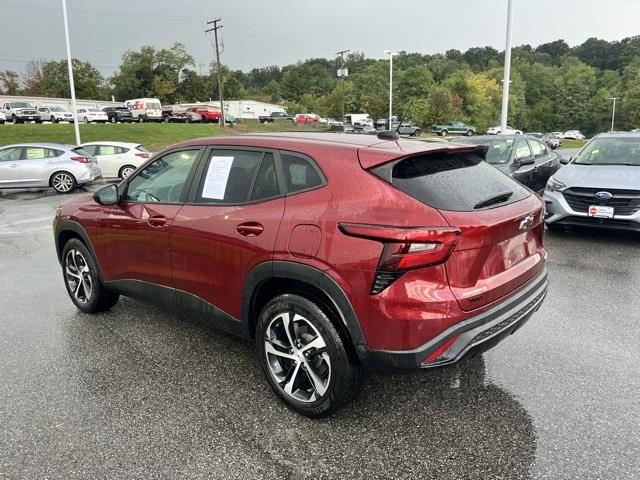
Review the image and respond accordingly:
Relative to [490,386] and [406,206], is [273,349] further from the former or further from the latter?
[490,386]

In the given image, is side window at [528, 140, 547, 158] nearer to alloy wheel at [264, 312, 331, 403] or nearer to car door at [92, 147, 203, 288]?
car door at [92, 147, 203, 288]

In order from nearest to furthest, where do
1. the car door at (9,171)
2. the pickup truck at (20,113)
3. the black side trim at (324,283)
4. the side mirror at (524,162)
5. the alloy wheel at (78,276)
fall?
the black side trim at (324,283) → the alloy wheel at (78,276) → the side mirror at (524,162) → the car door at (9,171) → the pickup truck at (20,113)

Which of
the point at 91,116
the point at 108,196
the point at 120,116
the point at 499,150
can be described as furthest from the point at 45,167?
the point at 120,116

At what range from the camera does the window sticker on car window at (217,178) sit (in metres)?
3.36

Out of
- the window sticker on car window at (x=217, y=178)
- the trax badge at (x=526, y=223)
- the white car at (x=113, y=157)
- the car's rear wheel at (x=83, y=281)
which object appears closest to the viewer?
the trax badge at (x=526, y=223)

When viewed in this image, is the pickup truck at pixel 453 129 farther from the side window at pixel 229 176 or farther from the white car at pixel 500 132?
the side window at pixel 229 176

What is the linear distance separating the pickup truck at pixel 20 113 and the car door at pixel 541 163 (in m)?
45.5

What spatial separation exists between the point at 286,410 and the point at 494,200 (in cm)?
179

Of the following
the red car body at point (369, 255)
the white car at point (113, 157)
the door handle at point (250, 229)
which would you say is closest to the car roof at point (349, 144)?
the red car body at point (369, 255)

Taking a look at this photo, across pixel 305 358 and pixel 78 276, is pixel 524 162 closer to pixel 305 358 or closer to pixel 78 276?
pixel 305 358

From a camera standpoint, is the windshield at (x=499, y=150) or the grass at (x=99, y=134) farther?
the grass at (x=99, y=134)

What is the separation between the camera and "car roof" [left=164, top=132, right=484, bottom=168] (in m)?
2.80

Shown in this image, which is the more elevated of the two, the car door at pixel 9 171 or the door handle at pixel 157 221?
the door handle at pixel 157 221

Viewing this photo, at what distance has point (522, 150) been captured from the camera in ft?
31.0
